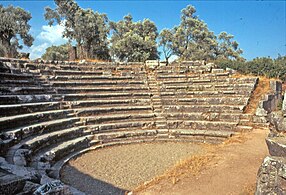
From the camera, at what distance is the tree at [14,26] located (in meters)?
19.5

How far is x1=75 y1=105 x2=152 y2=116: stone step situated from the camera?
9.60 m

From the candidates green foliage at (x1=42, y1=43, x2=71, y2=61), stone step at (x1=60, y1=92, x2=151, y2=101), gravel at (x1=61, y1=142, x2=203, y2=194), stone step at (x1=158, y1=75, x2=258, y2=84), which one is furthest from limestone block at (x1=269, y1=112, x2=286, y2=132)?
green foliage at (x1=42, y1=43, x2=71, y2=61)

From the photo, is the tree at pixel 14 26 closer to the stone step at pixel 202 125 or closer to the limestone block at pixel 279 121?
the stone step at pixel 202 125

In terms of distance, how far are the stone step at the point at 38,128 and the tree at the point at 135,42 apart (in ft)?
64.3

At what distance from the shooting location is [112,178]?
5.88m

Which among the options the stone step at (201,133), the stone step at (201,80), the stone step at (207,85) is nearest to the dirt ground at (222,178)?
the stone step at (201,133)

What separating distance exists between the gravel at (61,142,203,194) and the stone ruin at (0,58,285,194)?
0.41m

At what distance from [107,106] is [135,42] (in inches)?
727

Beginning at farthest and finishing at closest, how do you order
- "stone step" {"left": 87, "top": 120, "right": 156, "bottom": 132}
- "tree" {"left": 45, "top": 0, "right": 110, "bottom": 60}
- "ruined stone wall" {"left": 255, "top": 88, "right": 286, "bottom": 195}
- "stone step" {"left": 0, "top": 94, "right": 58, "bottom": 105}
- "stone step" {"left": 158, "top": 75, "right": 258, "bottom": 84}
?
"tree" {"left": 45, "top": 0, "right": 110, "bottom": 60} → "stone step" {"left": 158, "top": 75, "right": 258, "bottom": 84} → "stone step" {"left": 87, "top": 120, "right": 156, "bottom": 132} → "stone step" {"left": 0, "top": 94, "right": 58, "bottom": 105} → "ruined stone wall" {"left": 255, "top": 88, "right": 286, "bottom": 195}

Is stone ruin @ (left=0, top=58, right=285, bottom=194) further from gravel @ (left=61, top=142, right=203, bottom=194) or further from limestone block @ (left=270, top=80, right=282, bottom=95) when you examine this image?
limestone block @ (left=270, top=80, right=282, bottom=95)

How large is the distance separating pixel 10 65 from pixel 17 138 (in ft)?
17.6

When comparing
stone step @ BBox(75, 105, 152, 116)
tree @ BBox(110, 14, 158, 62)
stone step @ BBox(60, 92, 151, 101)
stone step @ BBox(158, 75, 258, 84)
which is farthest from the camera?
tree @ BBox(110, 14, 158, 62)

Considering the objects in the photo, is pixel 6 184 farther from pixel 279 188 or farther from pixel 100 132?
pixel 100 132

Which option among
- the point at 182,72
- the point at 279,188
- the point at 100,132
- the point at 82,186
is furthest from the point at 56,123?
the point at 182,72
